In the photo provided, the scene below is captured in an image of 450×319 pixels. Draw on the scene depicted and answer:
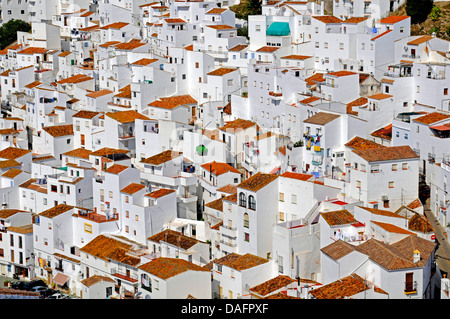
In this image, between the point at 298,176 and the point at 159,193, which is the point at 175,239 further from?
the point at 298,176

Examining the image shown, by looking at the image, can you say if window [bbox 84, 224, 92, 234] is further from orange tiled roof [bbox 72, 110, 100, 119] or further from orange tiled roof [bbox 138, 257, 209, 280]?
orange tiled roof [bbox 72, 110, 100, 119]

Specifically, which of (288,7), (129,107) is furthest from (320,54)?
(129,107)

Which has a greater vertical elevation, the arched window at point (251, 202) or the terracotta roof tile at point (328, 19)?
the terracotta roof tile at point (328, 19)

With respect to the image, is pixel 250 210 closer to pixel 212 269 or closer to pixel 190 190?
pixel 212 269

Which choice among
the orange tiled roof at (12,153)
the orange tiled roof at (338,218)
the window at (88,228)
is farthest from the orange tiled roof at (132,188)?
the orange tiled roof at (12,153)

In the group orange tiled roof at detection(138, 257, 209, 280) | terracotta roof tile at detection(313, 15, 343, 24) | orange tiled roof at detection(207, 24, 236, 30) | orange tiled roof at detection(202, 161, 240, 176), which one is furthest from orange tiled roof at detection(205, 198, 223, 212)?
orange tiled roof at detection(207, 24, 236, 30)

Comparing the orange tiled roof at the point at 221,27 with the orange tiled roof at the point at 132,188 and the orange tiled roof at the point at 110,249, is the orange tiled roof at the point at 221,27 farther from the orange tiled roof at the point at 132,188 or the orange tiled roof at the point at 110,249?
the orange tiled roof at the point at 110,249

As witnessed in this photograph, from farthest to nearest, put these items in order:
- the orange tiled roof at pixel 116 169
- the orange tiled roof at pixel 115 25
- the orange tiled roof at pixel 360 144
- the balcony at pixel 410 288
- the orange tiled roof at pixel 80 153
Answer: the orange tiled roof at pixel 115 25, the orange tiled roof at pixel 80 153, the orange tiled roof at pixel 116 169, the orange tiled roof at pixel 360 144, the balcony at pixel 410 288

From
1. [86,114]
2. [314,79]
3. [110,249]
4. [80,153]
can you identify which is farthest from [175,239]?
[86,114]
